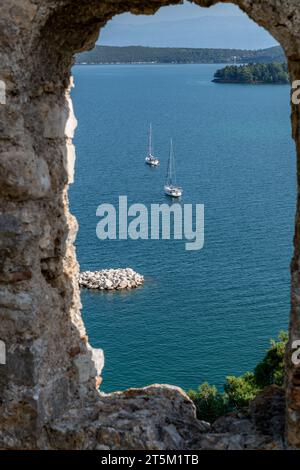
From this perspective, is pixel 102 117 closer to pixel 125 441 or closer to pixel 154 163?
pixel 154 163

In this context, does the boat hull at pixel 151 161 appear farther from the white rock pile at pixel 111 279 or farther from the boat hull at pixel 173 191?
the white rock pile at pixel 111 279

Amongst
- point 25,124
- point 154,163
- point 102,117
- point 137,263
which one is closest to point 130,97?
point 102,117

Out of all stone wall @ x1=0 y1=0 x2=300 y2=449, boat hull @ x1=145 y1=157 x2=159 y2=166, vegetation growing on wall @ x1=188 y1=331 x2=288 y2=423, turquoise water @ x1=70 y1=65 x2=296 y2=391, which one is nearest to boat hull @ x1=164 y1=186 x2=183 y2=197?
turquoise water @ x1=70 y1=65 x2=296 y2=391

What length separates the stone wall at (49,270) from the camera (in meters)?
4.48

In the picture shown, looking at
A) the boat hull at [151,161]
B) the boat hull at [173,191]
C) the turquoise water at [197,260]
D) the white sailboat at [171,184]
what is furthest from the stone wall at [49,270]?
the boat hull at [151,161]

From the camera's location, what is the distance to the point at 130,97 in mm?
105812

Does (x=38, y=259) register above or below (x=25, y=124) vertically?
below

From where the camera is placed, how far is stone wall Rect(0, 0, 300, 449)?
4.48 metres

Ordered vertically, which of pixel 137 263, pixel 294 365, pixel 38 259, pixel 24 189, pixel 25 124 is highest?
pixel 25 124

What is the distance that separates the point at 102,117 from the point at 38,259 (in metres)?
74.0

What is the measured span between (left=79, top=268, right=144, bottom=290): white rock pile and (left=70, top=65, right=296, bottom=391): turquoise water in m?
0.41

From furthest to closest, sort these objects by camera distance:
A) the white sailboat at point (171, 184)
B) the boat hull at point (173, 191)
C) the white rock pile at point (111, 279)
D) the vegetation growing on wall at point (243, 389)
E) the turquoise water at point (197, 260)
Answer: the white sailboat at point (171, 184)
the boat hull at point (173, 191)
the white rock pile at point (111, 279)
the turquoise water at point (197, 260)
the vegetation growing on wall at point (243, 389)

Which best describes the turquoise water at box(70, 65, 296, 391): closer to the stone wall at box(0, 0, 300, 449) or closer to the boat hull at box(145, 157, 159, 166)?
the boat hull at box(145, 157, 159, 166)

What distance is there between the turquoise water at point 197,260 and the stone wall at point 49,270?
664 inches
